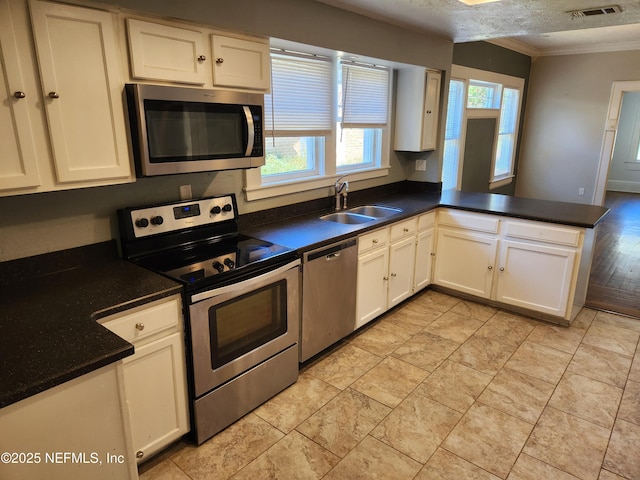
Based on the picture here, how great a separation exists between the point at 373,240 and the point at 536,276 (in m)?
1.44

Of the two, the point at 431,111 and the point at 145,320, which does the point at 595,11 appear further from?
the point at 145,320

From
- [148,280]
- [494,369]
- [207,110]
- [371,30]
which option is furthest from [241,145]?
[494,369]

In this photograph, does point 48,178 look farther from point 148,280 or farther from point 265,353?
point 265,353

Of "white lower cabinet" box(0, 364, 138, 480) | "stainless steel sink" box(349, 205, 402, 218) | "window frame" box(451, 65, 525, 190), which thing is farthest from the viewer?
"window frame" box(451, 65, 525, 190)

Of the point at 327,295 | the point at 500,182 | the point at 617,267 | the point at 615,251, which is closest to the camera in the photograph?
the point at 327,295

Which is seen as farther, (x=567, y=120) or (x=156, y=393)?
(x=567, y=120)

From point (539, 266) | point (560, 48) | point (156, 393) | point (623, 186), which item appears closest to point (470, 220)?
point (539, 266)

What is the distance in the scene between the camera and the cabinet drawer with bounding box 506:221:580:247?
3143mm

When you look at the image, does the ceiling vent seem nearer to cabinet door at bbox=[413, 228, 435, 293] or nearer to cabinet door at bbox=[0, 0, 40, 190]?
cabinet door at bbox=[413, 228, 435, 293]

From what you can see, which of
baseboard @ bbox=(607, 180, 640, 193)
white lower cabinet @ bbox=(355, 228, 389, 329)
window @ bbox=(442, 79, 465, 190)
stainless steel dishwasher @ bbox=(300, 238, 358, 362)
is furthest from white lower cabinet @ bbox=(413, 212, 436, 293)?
baseboard @ bbox=(607, 180, 640, 193)

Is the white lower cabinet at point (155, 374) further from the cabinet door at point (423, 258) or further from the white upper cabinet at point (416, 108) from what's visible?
the white upper cabinet at point (416, 108)

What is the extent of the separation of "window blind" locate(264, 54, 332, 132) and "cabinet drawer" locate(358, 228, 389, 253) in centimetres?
92

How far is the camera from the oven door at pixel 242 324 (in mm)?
1975

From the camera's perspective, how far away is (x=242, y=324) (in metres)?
2.17
